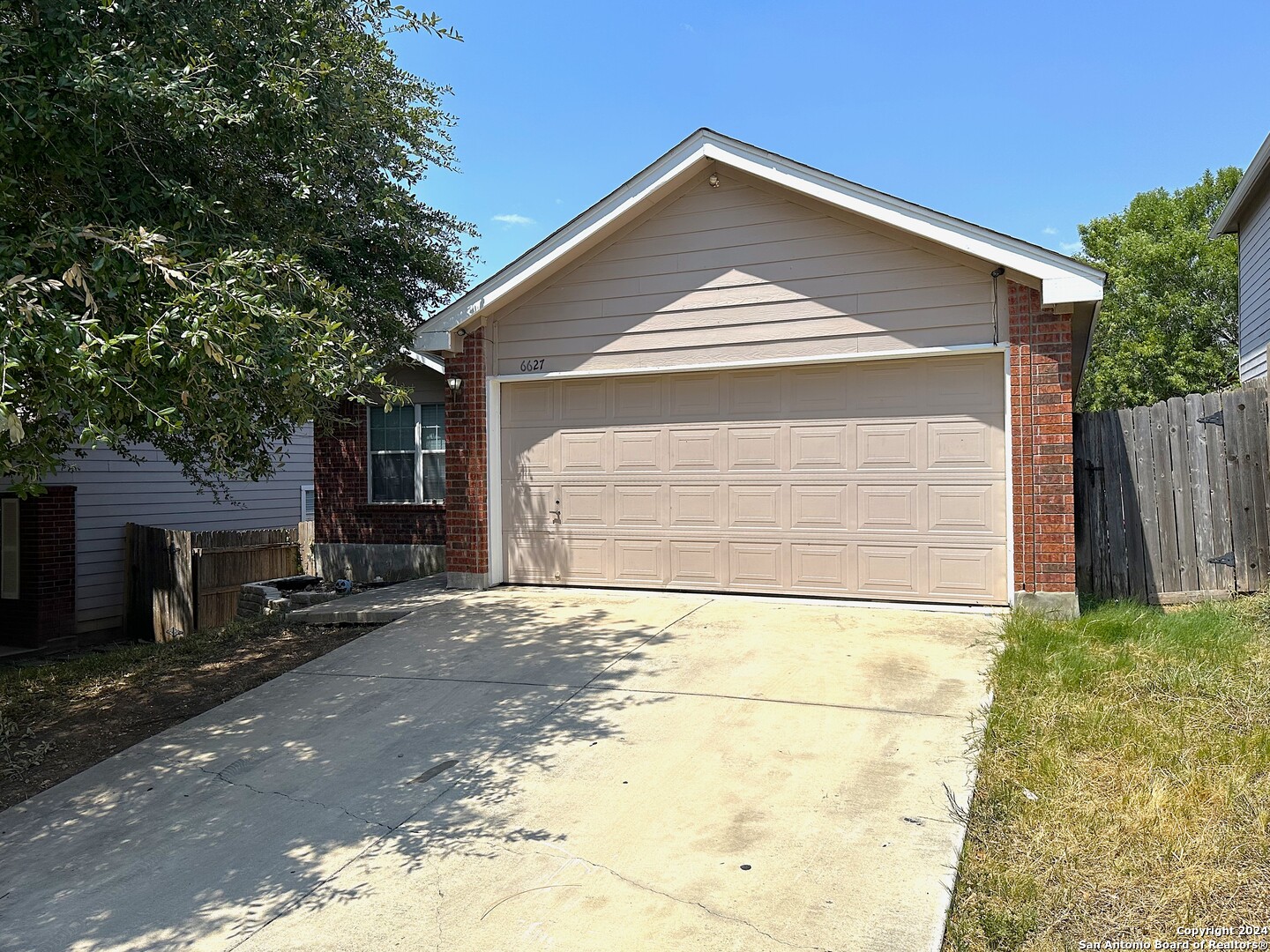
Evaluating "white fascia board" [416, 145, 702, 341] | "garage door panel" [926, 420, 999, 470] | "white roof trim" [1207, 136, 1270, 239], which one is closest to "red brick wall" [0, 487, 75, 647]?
"white fascia board" [416, 145, 702, 341]

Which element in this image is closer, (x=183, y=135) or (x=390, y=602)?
(x=183, y=135)

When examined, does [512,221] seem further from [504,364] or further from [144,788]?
[144,788]

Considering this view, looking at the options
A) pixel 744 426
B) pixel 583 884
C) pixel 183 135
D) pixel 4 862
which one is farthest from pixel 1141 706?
pixel 183 135

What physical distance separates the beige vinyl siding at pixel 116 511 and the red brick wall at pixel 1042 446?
992 centimetres

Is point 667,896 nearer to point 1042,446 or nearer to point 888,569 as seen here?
point 888,569

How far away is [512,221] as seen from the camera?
76.6 meters

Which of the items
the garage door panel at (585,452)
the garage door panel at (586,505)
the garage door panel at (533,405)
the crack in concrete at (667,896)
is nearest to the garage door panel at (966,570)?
the garage door panel at (586,505)

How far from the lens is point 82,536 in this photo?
13.3 m

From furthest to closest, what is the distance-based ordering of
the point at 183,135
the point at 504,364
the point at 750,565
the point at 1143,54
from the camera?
1. the point at 1143,54
2. the point at 504,364
3. the point at 750,565
4. the point at 183,135

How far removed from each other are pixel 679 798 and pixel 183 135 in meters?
5.07

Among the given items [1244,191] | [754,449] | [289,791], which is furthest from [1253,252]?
[289,791]

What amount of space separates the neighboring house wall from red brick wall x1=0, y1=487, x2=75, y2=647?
12.5 feet

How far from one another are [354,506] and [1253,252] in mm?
15888

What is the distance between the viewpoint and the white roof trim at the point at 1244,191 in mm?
12010
